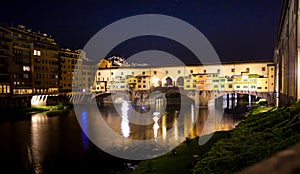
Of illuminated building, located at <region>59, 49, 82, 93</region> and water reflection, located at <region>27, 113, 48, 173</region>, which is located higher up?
illuminated building, located at <region>59, 49, 82, 93</region>

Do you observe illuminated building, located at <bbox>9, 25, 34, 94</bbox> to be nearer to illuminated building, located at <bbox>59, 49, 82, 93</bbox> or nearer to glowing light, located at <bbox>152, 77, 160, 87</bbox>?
illuminated building, located at <bbox>59, 49, 82, 93</bbox>

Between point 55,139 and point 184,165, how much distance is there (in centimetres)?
1035

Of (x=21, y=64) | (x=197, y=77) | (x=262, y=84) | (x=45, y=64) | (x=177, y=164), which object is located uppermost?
(x=45, y=64)

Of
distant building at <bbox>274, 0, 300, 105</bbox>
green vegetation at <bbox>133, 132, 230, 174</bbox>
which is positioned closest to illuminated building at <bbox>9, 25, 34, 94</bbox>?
green vegetation at <bbox>133, 132, 230, 174</bbox>

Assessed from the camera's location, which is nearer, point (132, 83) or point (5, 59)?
point (5, 59)

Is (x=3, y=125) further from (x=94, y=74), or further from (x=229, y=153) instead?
(x=94, y=74)

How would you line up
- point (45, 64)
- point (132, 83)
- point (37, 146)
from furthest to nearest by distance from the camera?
point (132, 83) < point (45, 64) < point (37, 146)

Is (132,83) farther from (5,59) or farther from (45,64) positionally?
(5,59)

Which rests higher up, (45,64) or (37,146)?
(45,64)

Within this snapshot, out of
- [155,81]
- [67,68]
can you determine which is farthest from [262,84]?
[67,68]

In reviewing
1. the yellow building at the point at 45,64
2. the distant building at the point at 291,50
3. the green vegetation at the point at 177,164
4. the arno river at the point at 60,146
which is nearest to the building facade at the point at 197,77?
the yellow building at the point at 45,64

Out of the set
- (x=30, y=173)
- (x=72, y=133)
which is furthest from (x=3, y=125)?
(x=30, y=173)

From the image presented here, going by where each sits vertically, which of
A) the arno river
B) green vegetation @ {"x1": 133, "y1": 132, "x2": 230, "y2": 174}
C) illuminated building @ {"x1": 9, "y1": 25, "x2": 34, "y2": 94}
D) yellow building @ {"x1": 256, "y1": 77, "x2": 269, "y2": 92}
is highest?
illuminated building @ {"x1": 9, "y1": 25, "x2": 34, "y2": 94}

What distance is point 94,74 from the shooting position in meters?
48.9
